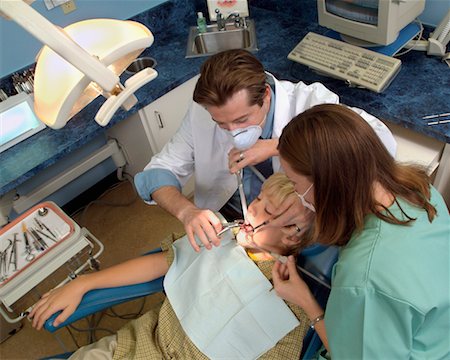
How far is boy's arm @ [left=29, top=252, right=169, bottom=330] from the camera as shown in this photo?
1.32 meters

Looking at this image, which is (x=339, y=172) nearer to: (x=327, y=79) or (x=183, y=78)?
(x=327, y=79)

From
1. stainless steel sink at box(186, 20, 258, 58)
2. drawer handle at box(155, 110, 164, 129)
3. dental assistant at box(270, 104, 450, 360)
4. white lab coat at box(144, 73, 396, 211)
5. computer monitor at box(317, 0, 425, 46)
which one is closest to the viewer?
dental assistant at box(270, 104, 450, 360)

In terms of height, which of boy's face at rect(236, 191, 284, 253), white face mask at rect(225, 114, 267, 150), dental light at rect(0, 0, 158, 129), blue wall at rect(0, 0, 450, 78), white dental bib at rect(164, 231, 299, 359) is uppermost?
dental light at rect(0, 0, 158, 129)

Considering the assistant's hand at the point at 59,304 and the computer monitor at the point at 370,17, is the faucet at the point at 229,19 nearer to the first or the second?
the computer monitor at the point at 370,17

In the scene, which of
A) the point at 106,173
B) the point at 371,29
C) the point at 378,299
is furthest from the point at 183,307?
the point at 106,173

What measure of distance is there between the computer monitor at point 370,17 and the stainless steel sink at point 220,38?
57cm

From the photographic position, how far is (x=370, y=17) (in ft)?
5.63

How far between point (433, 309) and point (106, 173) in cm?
215

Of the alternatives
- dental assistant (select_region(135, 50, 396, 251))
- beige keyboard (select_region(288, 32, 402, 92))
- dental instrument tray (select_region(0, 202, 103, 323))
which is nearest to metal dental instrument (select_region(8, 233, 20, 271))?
dental instrument tray (select_region(0, 202, 103, 323))

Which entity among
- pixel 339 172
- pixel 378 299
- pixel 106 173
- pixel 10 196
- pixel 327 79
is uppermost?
pixel 339 172

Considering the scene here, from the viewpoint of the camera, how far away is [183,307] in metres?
1.34

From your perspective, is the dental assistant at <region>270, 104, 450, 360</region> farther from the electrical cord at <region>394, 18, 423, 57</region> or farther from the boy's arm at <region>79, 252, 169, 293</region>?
the electrical cord at <region>394, 18, 423, 57</region>

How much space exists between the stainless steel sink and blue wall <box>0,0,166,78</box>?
1.32ft

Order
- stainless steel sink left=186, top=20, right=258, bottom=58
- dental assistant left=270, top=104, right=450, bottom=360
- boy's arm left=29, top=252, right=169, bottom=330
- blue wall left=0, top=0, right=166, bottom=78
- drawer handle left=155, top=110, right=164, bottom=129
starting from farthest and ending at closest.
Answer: stainless steel sink left=186, top=20, right=258, bottom=58 < drawer handle left=155, top=110, right=164, bottom=129 < blue wall left=0, top=0, right=166, bottom=78 < boy's arm left=29, top=252, right=169, bottom=330 < dental assistant left=270, top=104, right=450, bottom=360
